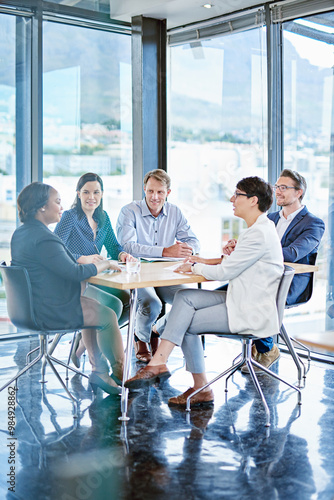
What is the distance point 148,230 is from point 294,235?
108 centimetres

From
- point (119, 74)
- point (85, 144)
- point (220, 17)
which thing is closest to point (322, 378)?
point (85, 144)

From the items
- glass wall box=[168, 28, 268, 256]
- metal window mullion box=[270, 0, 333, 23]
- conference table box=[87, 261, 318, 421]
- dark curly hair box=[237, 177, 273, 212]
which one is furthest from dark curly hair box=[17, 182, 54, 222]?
metal window mullion box=[270, 0, 333, 23]

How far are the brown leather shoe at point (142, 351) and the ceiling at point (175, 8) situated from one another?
2445mm

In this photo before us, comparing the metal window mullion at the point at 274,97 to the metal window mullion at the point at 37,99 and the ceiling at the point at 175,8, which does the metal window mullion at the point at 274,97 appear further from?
the metal window mullion at the point at 37,99

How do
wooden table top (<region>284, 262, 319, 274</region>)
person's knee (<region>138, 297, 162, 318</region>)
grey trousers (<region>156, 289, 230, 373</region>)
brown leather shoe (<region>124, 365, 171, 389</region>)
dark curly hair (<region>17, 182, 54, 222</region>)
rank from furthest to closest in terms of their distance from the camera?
person's knee (<region>138, 297, 162, 318</region>) < wooden table top (<region>284, 262, 319, 274</region>) < dark curly hair (<region>17, 182, 54, 222</region>) < grey trousers (<region>156, 289, 230, 373</region>) < brown leather shoe (<region>124, 365, 171, 389</region>)

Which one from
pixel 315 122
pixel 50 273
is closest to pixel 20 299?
pixel 50 273

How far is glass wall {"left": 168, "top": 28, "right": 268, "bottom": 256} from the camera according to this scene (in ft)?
17.0

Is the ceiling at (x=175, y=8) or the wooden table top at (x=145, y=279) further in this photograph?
the ceiling at (x=175, y=8)

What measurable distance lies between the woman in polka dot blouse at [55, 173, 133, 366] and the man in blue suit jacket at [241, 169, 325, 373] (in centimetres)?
100

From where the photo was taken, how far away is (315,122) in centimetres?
Result: 479

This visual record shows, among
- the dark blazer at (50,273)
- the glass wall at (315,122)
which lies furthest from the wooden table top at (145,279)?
the glass wall at (315,122)

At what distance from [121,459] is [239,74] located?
3.51 m

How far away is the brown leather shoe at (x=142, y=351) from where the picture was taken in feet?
15.0

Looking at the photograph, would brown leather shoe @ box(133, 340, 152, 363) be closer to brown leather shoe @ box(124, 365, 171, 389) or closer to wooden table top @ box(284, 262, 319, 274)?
brown leather shoe @ box(124, 365, 171, 389)
